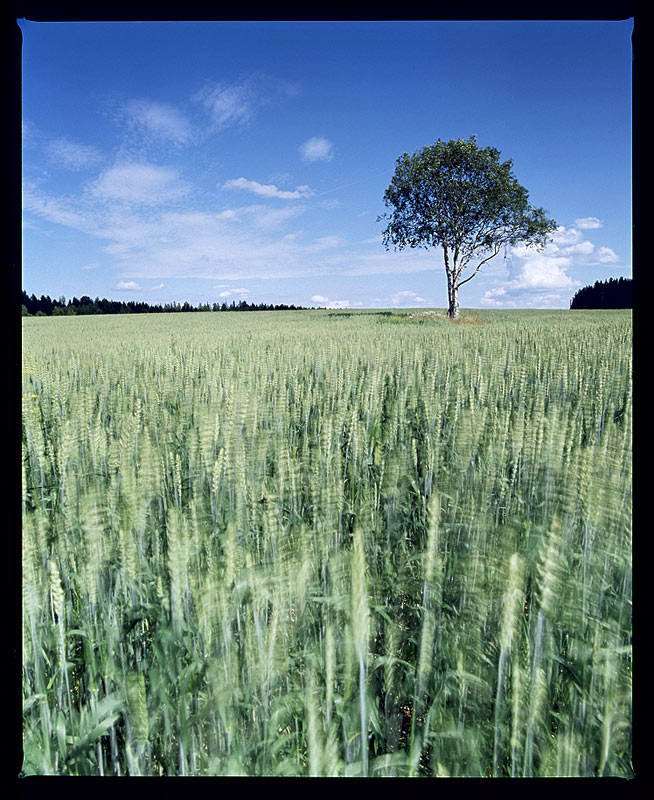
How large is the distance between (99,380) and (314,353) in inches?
41.9

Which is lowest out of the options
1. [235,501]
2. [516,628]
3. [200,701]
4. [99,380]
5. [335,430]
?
[200,701]

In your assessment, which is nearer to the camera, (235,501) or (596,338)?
(235,501)

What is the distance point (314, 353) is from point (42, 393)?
3.94ft

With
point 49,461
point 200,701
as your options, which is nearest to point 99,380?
point 49,461

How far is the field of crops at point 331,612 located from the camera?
0.77 meters

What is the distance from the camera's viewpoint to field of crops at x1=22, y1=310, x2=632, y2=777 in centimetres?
77

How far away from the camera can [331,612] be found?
0.88 m
